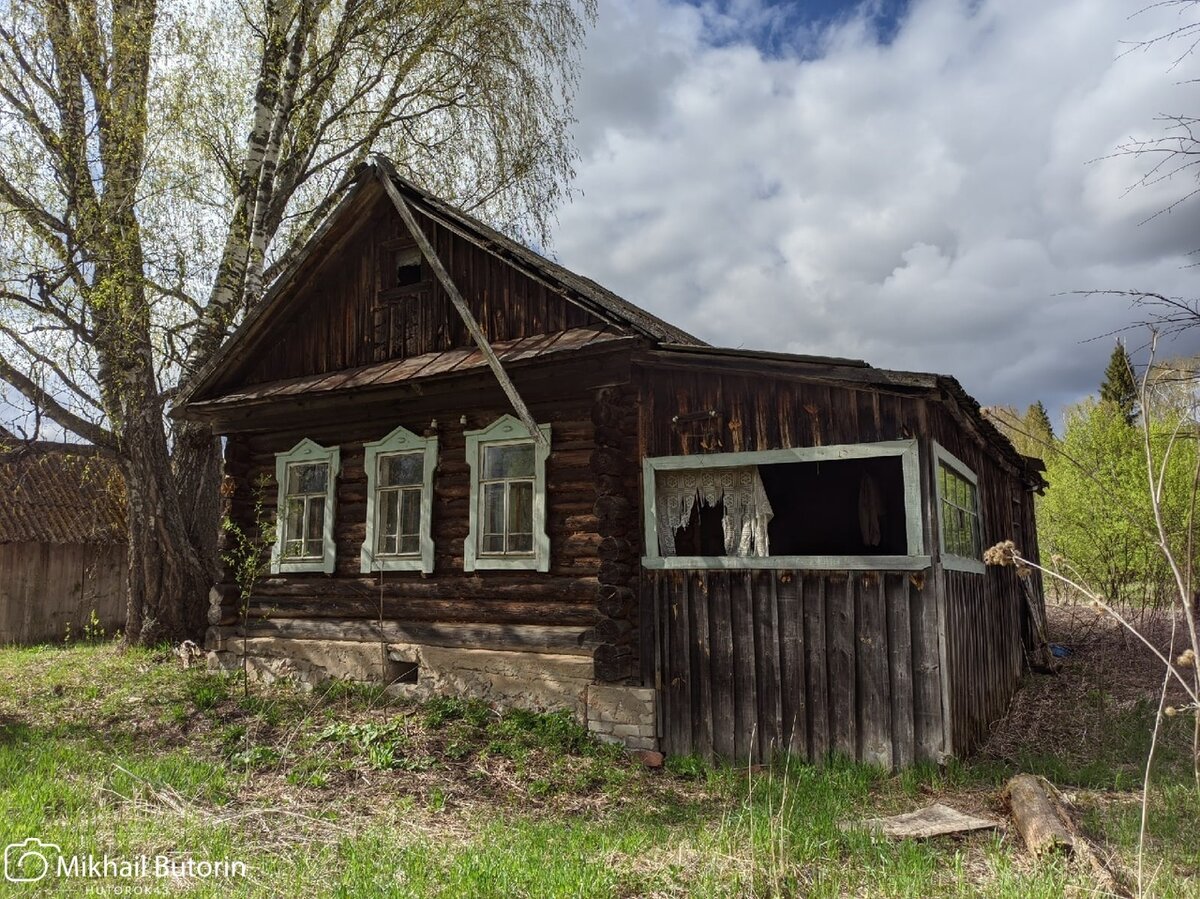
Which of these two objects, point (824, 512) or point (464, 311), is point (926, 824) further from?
point (824, 512)

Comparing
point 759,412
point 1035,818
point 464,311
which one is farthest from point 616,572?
point 1035,818

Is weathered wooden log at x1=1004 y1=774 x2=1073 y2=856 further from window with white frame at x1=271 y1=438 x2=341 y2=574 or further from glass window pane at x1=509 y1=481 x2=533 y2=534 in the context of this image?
window with white frame at x1=271 y1=438 x2=341 y2=574

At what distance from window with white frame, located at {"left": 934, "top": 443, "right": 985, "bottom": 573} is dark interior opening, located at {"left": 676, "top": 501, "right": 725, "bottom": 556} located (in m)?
2.30

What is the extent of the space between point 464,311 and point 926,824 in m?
6.97

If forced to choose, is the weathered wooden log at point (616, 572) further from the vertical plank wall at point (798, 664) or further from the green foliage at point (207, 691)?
the green foliage at point (207, 691)

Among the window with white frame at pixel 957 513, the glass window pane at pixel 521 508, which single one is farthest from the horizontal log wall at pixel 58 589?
the window with white frame at pixel 957 513

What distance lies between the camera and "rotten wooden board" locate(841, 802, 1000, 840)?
229 inches

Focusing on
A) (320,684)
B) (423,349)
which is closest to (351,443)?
(423,349)

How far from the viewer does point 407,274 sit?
12.0 meters

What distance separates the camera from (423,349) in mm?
11312

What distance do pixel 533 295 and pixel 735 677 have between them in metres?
5.03

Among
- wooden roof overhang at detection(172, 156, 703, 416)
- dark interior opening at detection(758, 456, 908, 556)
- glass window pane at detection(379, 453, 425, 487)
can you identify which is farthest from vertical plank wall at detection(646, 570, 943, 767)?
dark interior opening at detection(758, 456, 908, 556)

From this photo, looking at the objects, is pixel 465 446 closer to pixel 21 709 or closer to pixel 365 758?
pixel 365 758

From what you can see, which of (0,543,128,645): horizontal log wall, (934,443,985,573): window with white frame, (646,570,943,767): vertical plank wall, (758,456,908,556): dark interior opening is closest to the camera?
(646,570,943,767): vertical plank wall
